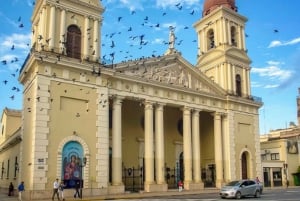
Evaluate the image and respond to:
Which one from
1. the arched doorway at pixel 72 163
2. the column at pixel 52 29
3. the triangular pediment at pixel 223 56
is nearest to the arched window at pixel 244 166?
the triangular pediment at pixel 223 56

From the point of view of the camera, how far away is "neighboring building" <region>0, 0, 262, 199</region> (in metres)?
27.8

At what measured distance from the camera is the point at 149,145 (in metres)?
34.2

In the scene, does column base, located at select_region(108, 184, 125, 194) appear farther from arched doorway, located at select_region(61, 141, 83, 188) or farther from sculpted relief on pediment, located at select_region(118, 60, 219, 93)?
sculpted relief on pediment, located at select_region(118, 60, 219, 93)

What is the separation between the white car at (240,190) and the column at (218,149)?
35.9ft

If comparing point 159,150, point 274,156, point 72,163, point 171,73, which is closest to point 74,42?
point 72,163

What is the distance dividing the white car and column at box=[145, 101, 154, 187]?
26.9 ft

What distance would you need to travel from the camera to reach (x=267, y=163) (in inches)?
1950

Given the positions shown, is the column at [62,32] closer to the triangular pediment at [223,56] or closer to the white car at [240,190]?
the white car at [240,190]

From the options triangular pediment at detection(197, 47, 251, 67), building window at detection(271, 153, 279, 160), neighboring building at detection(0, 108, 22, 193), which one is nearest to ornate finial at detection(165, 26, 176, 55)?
triangular pediment at detection(197, 47, 251, 67)

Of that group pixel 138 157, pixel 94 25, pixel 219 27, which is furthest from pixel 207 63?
pixel 94 25

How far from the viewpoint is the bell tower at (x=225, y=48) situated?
1710 inches

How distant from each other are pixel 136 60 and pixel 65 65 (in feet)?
28.1

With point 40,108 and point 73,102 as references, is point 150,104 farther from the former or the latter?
point 40,108

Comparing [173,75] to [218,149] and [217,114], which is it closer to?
[217,114]
